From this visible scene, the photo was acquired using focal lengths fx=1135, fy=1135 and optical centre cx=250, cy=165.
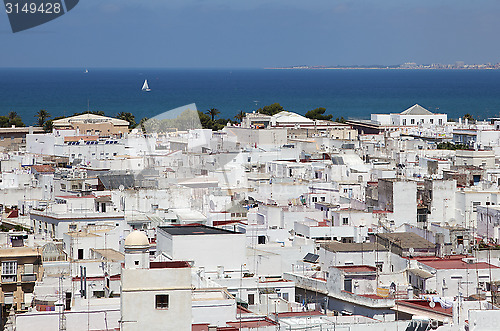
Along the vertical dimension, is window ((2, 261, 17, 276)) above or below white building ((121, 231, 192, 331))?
below

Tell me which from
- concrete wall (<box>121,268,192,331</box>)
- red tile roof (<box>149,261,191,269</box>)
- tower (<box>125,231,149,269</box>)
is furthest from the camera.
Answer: tower (<box>125,231,149,269</box>)

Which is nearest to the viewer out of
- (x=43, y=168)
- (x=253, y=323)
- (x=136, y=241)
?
(x=136, y=241)

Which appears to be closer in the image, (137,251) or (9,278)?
(137,251)

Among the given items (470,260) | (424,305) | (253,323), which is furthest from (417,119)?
(253,323)

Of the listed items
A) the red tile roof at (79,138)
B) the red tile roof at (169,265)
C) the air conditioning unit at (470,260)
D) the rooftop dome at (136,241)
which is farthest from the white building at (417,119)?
the red tile roof at (169,265)

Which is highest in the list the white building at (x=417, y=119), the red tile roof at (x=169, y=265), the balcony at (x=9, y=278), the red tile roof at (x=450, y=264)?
the white building at (x=417, y=119)

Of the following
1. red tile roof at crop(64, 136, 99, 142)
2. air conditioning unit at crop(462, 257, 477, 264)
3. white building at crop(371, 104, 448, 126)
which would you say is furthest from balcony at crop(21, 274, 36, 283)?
white building at crop(371, 104, 448, 126)

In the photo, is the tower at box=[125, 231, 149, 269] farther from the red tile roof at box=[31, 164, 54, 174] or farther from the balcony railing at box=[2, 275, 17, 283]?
the red tile roof at box=[31, 164, 54, 174]

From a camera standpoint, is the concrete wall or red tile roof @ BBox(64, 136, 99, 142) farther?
red tile roof @ BBox(64, 136, 99, 142)

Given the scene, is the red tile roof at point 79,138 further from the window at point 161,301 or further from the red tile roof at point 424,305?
the window at point 161,301

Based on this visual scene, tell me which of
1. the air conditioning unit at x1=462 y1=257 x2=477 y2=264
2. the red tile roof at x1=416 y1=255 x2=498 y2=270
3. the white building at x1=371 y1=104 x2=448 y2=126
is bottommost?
the red tile roof at x1=416 y1=255 x2=498 y2=270

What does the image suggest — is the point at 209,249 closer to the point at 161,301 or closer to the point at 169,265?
the point at 169,265

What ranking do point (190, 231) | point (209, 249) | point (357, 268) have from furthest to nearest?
1. point (190, 231)
2. point (209, 249)
3. point (357, 268)

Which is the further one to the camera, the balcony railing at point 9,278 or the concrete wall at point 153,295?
the balcony railing at point 9,278
